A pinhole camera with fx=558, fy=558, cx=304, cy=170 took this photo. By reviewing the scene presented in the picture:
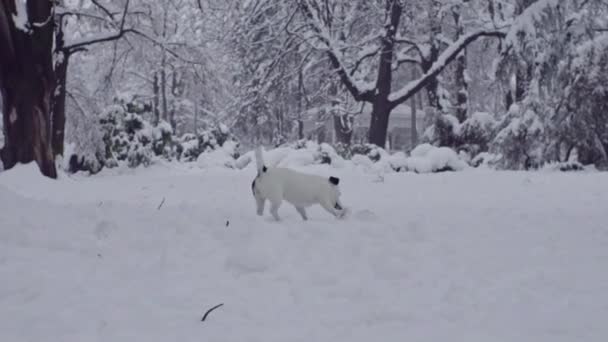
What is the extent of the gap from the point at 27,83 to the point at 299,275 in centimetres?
747

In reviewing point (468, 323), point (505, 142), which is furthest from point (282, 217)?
point (505, 142)

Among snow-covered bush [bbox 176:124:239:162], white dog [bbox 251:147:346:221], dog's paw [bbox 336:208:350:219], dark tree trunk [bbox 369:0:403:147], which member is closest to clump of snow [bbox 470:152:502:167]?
dark tree trunk [bbox 369:0:403:147]

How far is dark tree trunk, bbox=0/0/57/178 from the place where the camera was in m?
8.86

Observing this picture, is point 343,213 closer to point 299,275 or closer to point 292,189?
point 292,189

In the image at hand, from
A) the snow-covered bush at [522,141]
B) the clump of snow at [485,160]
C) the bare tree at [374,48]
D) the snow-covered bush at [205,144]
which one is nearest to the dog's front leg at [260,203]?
the bare tree at [374,48]

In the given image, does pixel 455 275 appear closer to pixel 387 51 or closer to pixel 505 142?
pixel 505 142

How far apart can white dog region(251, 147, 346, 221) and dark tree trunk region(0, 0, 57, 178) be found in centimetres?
521

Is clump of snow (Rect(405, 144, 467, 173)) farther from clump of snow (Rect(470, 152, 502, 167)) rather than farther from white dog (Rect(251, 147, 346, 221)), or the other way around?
white dog (Rect(251, 147, 346, 221))

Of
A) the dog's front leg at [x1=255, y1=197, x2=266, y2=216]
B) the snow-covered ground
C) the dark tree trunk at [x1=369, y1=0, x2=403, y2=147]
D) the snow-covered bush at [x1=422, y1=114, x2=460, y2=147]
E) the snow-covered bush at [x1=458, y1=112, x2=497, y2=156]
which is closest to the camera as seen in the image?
the snow-covered ground

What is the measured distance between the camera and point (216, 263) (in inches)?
143

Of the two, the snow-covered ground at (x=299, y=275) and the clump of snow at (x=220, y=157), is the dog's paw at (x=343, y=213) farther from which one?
the clump of snow at (x=220, y=157)

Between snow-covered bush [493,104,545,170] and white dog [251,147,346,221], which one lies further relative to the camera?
snow-covered bush [493,104,545,170]

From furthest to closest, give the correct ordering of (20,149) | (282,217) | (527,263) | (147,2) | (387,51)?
(387,51), (147,2), (20,149), (282,217), (527,263)

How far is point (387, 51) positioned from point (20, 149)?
9.92m
